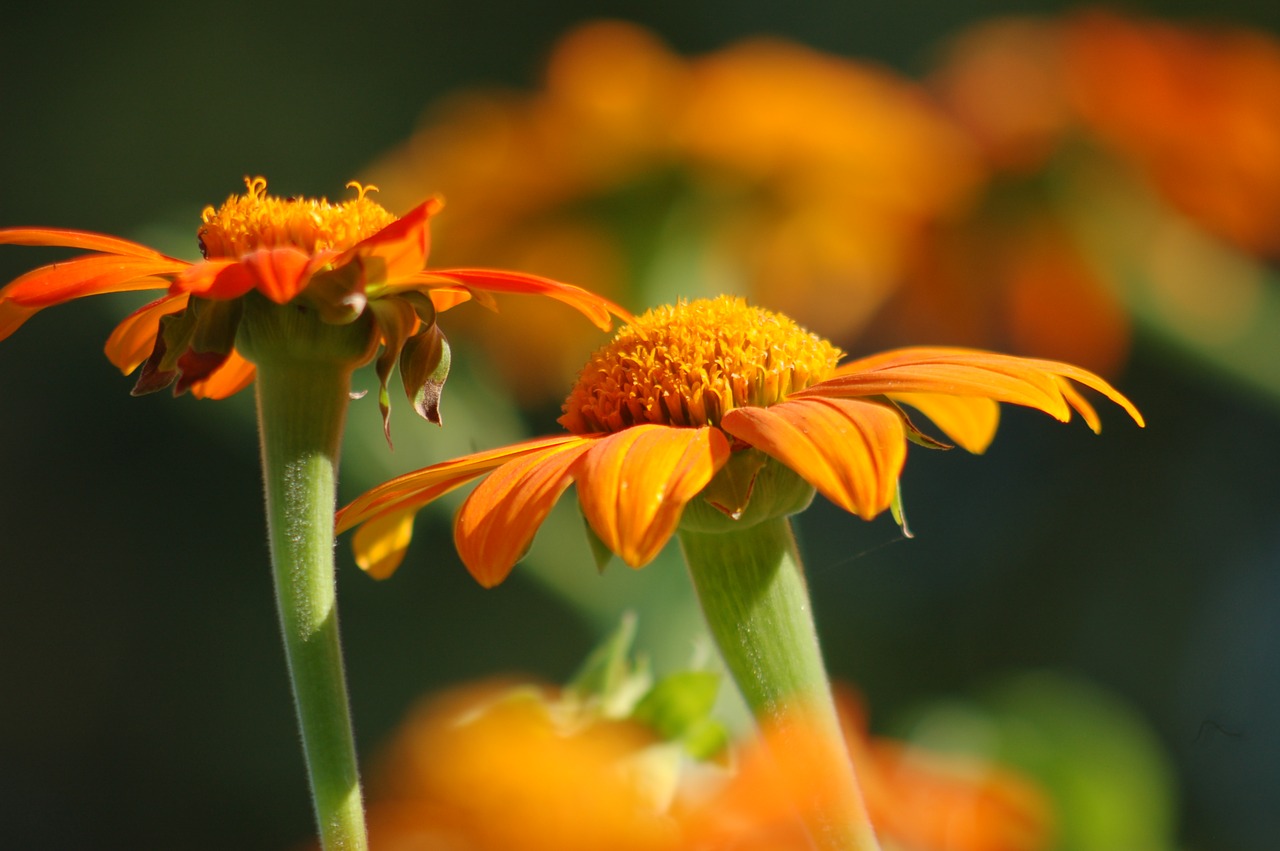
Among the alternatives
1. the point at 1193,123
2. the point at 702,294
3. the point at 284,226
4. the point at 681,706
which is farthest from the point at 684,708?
the point at 1193,123

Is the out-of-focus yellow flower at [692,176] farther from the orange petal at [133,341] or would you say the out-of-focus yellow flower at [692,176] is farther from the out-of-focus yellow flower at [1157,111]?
the orange petal at [133,341]

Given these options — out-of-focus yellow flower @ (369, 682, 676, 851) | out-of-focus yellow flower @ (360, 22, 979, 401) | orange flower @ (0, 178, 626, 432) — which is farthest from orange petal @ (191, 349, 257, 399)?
out-of-focus yellow flower @ (360, 22, 979, 401)

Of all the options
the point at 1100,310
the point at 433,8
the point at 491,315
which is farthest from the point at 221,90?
the point at 1100,310

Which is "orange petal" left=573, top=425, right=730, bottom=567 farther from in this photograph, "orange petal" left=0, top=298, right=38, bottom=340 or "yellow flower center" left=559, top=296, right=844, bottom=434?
"orange petal" left=0, top=298, right=38, bottom=340

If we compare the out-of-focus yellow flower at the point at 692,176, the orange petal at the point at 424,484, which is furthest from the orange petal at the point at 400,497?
the out-of-focus yellow flower at the point at 692,176

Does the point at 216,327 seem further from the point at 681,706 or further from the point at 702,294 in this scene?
the point at 702,294

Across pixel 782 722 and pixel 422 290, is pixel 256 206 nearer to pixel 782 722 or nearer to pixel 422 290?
pixel 422 290

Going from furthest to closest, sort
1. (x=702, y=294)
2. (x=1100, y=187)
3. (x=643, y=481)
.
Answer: (x=1100, y=187) → (x=702, y=294) → (x=643, y=481)
